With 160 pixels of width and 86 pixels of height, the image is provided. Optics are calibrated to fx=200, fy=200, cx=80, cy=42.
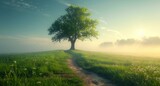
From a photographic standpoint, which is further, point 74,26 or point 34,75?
point 74,26

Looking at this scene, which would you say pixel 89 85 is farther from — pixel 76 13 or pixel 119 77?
pixel 76 13

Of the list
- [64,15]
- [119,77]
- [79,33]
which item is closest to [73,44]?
[79,33]

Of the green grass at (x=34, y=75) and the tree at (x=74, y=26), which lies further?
the tree at (x=74, y=26)

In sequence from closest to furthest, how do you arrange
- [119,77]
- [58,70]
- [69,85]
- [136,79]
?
[69,85] < [136,79] < [119,77] < [58,70]

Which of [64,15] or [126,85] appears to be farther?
[64,15]

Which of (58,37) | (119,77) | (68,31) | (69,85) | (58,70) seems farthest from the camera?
(58,37)

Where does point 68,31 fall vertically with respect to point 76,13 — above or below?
below

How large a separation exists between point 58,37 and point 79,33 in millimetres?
8124

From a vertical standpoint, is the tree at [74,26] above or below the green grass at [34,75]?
above

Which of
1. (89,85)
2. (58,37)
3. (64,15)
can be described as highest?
(64,15)

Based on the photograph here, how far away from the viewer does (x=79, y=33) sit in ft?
241

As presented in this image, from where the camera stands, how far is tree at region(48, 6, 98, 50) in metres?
70.7

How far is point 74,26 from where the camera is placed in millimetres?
70625

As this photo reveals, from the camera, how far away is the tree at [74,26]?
232 ft
